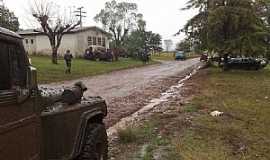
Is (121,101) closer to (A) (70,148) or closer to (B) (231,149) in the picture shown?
(B) (231,149)

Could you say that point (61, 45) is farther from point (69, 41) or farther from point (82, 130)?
point (82, 130)

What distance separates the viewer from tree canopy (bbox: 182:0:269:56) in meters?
35.8

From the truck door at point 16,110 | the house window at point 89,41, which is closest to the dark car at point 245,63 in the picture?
the house window at point 89,41

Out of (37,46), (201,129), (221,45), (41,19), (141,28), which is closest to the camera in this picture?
(201,129)

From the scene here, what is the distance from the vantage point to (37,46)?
2457 inches

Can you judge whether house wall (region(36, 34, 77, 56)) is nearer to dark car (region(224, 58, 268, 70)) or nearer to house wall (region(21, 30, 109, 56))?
house wall (region(21, 30, 109, 56))

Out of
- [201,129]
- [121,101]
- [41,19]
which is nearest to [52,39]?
[41,19]

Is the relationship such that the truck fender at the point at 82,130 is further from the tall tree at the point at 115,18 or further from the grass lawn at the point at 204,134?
the tall tree at the point at 115,18

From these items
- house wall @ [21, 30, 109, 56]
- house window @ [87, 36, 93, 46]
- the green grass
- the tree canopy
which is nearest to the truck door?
the green grass

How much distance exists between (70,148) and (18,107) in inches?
50.8

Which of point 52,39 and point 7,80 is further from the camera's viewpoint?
point 52,39

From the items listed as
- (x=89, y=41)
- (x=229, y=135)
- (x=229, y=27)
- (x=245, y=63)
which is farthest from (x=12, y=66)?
(x=89, y=41)

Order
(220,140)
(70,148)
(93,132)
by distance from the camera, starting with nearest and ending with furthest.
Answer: (70,148) < (93,132) < (220,140)

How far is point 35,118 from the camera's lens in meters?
4.89
